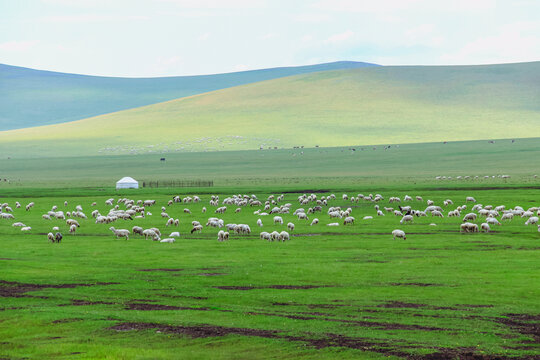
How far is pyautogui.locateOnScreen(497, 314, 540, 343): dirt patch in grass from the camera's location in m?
16.2

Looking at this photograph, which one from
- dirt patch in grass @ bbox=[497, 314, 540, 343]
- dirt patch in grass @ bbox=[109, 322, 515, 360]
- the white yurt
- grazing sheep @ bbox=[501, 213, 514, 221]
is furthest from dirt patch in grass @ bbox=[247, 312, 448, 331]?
the white yurt

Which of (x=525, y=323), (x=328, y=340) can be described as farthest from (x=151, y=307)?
(x=525, y=323)

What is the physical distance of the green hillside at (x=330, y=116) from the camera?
134500mm

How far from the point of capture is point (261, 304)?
1970 cm

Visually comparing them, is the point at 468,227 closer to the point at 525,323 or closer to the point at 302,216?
the point at 302,216

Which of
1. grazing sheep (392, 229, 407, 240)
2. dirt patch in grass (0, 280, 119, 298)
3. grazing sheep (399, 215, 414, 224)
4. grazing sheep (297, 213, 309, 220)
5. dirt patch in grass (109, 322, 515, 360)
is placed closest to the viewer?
dirt patch in grass (109, 322, 515, 360)

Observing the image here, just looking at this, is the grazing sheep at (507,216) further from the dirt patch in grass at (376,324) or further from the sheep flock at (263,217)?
the dirt patch in grass at (376,324)

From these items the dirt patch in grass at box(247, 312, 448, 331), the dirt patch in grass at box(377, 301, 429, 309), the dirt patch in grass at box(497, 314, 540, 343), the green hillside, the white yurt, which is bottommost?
the dirt patch in grass at box(497, 314, 540, 343)

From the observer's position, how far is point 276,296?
20.6 m

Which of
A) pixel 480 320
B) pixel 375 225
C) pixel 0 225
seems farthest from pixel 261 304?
pixel 0 225

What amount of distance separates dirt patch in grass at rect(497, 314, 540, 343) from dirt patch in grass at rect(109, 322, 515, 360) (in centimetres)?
204

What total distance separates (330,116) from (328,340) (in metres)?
132

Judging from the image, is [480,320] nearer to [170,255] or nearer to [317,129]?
[170,255]

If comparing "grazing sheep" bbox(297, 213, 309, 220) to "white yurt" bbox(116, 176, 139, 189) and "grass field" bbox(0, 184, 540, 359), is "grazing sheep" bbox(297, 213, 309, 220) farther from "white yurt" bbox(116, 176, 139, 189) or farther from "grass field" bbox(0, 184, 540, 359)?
"white yurt" bbox(116, 176, 139, 189)
